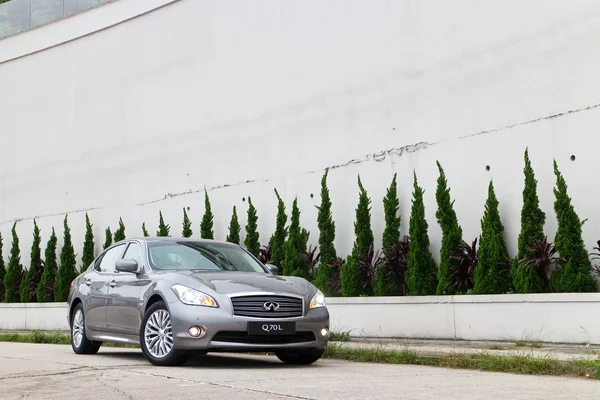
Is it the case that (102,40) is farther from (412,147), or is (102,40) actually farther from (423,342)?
(423,342)

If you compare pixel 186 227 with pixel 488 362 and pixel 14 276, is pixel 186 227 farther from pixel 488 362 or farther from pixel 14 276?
pixel 488 362

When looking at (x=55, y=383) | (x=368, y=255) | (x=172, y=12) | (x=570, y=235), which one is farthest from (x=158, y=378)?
(x=172, y=12)

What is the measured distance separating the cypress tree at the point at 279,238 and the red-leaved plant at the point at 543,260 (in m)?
6.47

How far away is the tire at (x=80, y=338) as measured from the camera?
1210 cm

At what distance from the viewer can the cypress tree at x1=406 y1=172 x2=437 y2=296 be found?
14.9 m

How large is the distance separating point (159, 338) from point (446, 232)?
21.8ft

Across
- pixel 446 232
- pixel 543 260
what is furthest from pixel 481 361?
pixel 446 232

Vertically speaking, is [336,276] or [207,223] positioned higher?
[207,223]

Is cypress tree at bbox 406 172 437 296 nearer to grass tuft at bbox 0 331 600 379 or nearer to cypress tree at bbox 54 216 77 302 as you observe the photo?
grass tuft at bbox 0 331 600 379

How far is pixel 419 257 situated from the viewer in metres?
15.1

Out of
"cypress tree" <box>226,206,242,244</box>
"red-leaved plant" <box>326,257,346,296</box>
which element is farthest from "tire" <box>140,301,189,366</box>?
"cypress tree" <box>226,206,242,244</box>

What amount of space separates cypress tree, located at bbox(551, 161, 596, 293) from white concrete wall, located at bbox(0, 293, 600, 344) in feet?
1.51

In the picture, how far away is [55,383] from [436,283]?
8.55 meters

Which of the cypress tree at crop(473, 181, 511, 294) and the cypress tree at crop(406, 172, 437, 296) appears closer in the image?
the cypress tree at crop(473, 181, 511, 294)
